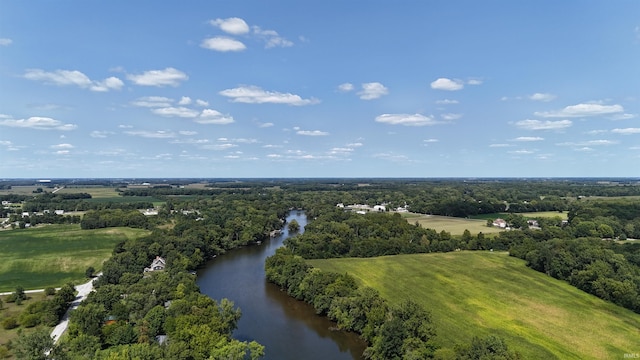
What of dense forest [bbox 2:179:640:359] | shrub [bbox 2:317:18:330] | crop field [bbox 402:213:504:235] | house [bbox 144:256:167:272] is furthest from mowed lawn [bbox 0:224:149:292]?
crop field [bbox 402:213:504:235]

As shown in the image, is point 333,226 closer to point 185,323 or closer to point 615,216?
point 185,323

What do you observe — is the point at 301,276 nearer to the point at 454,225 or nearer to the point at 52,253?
the point at 52,253

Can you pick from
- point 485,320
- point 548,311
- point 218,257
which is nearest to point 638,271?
point 548,311

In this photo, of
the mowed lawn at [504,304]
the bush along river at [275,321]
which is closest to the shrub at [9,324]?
the bush along river at [275,321]

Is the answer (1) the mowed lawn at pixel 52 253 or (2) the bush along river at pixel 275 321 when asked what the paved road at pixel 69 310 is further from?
(2) the bush along river at pixel 275 321

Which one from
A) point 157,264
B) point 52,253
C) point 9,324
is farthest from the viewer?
point 52,253

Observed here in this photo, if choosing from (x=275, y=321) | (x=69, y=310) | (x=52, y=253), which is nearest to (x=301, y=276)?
(x=275, y=321)
